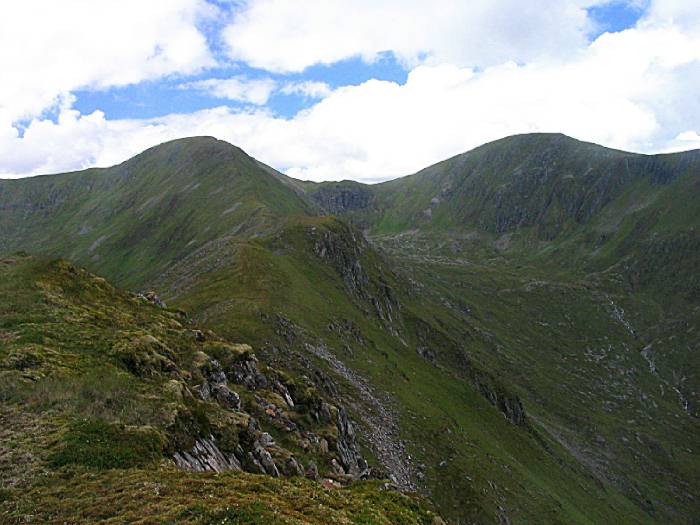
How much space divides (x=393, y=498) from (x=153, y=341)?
21412mm

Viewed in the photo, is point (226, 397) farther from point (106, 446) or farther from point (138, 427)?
point (106, 446)

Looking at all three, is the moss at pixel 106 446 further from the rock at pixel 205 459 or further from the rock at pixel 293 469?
the rock at pixel 293 469

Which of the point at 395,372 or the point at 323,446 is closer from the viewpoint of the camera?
the point at 323,446

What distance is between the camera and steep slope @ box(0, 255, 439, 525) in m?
19.3

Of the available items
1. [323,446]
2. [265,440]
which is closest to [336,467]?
[323,446]

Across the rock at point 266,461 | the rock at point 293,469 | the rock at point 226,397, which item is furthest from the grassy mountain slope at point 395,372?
the rock at point 266,461

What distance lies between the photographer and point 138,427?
24.7 meters

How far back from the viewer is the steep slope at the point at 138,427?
1931 centimetres

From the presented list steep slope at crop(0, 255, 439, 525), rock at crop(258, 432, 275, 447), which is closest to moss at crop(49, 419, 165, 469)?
steep slope at crop(0, 255, 439, 525)

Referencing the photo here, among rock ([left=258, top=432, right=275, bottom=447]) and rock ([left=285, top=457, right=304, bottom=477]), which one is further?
rock ([left=258, top=432, right=275, bottom=447])

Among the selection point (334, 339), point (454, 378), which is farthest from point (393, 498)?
point (454, 378)

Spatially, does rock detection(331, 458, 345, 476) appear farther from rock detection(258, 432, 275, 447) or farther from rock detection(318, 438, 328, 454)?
rock detection(258, 432, 275, 447)

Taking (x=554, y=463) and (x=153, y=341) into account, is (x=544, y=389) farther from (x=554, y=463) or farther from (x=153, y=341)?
(x=153, y=341)

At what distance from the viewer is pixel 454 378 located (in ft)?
370
